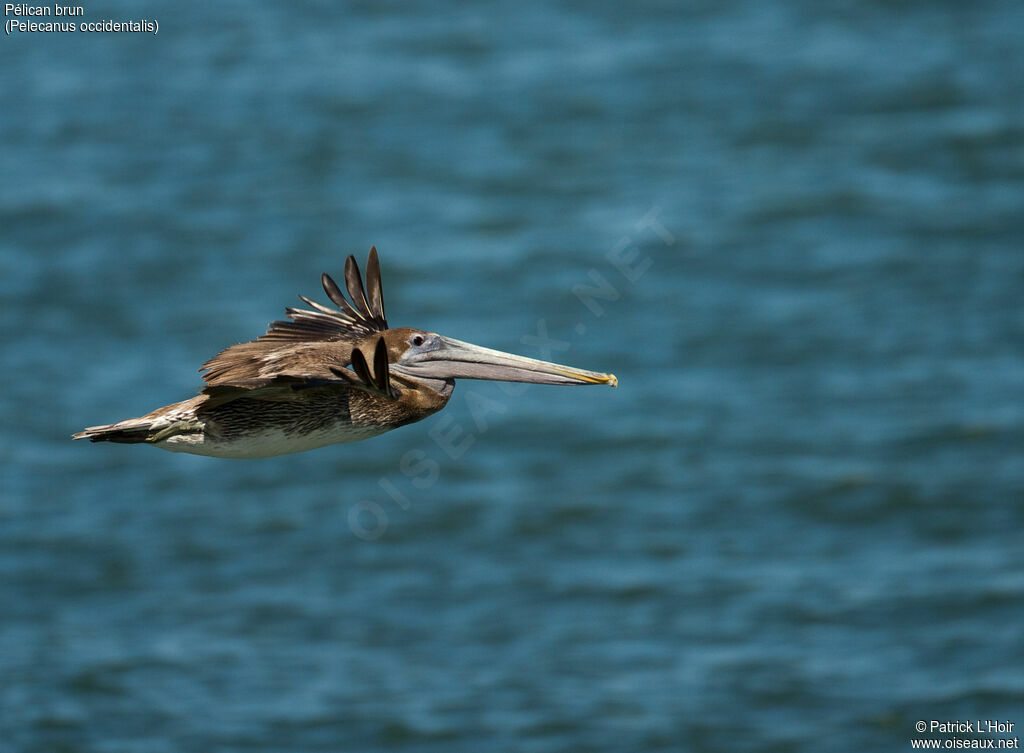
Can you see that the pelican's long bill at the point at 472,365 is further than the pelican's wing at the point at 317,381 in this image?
Yes

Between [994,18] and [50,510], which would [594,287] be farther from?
[994,18]

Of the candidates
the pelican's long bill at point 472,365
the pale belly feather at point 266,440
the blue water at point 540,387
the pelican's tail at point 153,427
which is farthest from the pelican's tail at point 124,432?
the blue water at point 540,387

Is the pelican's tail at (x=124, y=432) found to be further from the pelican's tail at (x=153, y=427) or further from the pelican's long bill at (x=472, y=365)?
the pelican's long bill at (x=472, y=365)

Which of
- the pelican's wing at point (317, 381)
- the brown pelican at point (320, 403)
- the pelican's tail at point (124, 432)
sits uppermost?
the brown pelican at point (320, 403)

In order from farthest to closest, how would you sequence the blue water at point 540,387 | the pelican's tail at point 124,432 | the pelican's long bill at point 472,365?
the blue water at point 540,387 < the pelican's long bill at point 472,365 < the pelican's tail at point 124,432

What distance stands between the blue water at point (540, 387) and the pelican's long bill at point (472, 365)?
13.1 meters

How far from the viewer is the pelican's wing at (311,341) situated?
21.5ft

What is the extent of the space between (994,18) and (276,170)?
56.8 ft

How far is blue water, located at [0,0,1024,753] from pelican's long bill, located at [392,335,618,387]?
13.1 m

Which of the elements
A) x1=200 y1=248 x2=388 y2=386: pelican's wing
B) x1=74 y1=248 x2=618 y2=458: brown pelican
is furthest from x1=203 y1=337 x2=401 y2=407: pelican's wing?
x1=74 y1=248 x2=618 y2=458: brown pelican

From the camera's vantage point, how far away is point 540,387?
2745cm

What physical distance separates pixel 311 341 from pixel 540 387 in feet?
65.2

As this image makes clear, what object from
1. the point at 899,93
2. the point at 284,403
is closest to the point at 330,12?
the point at 899,93

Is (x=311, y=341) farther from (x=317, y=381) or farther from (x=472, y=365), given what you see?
(x=317, y=381)
